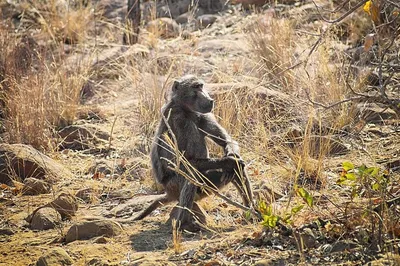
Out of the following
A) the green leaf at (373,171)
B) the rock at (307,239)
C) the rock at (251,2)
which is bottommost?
the rock at (307,239)

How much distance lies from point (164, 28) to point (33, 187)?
5.38 metres

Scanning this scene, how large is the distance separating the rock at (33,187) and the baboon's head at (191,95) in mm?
1615

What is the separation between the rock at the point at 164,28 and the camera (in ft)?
36.2

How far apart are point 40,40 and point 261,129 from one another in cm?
586

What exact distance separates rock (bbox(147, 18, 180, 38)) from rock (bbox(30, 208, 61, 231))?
5567 mm

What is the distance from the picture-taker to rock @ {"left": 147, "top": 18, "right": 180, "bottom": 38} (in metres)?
11.0

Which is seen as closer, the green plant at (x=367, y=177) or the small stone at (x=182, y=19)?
the green plant at (x=367, y=177)

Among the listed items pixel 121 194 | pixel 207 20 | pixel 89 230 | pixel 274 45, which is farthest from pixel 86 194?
pixel 207 20

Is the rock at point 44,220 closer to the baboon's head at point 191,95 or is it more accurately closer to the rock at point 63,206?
the rock at point 63,206

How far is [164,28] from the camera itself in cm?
1148

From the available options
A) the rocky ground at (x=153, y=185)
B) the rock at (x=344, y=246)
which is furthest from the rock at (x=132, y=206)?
the rock at (x=344, y=246)

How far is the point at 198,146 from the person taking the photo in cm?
564

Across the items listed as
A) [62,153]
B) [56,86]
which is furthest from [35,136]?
[56,86]

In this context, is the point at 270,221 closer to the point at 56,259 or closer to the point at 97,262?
the point at 97,262
